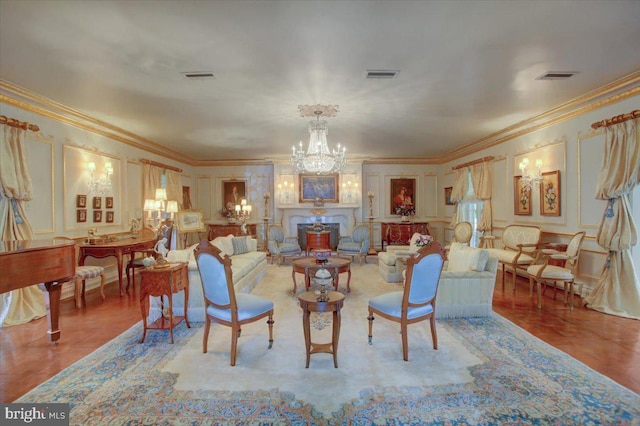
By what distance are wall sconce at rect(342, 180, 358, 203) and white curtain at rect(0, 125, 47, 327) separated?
799 centimetres

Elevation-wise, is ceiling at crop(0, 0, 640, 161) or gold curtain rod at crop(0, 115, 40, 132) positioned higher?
ceiling at crop(0, 0, 640, 161)

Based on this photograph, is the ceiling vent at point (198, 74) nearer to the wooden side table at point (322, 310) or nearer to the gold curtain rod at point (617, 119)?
the wooden side table at point (322, 310)

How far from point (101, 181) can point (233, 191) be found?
5040mm

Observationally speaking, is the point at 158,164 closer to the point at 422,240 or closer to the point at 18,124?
the point at 18,124

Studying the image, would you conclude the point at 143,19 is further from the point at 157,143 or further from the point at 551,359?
the point at 157,143

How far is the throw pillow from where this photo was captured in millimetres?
6957

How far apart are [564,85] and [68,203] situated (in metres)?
7.96

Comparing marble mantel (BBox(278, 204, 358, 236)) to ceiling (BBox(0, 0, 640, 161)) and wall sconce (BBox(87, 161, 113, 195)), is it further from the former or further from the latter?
wall sconce (BBox(87, 161, 113, 195))

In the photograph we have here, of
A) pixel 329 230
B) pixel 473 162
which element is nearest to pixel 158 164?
pixel 329 230

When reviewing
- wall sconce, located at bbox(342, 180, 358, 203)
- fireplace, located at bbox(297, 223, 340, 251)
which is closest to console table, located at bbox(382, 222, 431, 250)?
wall sconce, located at bbox(342, 180, 358, 203)

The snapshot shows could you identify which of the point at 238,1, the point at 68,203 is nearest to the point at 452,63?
the point at 238,1

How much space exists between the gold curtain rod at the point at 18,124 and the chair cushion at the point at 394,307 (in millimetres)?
5346

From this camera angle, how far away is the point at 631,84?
4.38 metres

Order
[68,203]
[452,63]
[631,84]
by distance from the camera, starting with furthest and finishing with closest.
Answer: [68,203], [631,84], [452,63]
